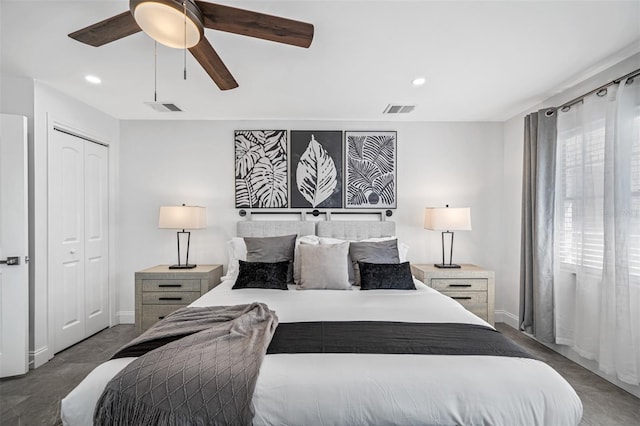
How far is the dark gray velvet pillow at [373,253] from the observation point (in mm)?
3000

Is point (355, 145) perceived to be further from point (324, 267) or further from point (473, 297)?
point (473, 297)

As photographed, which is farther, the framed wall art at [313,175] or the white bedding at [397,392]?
the framed wall art at [313,175]

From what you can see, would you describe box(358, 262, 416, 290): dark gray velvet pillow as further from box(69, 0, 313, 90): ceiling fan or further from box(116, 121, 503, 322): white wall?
box(69, 0, 313, 90): ceiling fan

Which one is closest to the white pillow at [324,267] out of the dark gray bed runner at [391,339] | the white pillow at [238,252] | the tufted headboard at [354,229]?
the white pillow at [238,252]

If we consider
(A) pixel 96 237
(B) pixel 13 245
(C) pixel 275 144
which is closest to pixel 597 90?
(C) pixel 275 144

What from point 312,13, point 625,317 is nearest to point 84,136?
point 312,13

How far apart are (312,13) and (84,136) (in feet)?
9.62

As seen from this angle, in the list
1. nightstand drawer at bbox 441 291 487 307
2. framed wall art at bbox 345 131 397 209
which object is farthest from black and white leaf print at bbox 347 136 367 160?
nightstand drawer at bbox 441 291 487 307

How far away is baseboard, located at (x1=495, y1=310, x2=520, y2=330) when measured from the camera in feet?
11.8

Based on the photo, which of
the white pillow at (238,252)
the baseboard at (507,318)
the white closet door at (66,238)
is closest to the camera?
the white closet door at (66,238)

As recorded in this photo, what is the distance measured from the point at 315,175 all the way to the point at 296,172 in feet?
0.78

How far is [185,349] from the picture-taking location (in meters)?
1.47

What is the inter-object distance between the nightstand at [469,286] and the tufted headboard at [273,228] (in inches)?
56.9

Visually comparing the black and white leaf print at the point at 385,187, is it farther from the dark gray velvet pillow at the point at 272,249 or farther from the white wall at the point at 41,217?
the white wall at the point at 41,217
